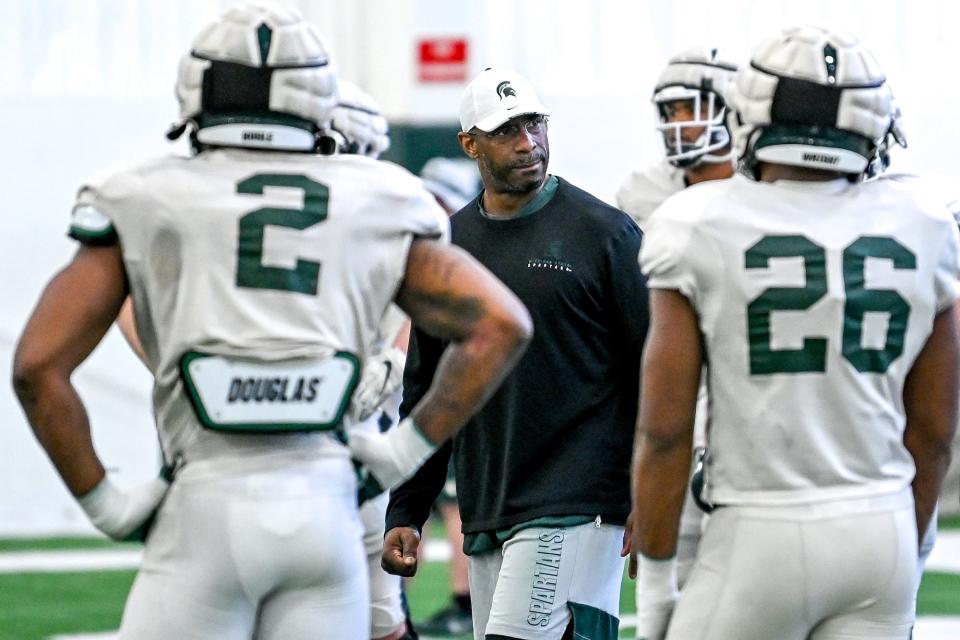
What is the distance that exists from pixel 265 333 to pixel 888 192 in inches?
46.7

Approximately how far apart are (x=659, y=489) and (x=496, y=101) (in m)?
1.76

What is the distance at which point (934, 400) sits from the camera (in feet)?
11.2

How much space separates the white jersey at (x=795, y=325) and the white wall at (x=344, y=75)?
798 centimetres

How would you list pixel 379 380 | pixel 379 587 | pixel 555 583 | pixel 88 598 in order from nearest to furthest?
pixel 555 583
pixel 379 380
pixel 379 587
pixel 88 598

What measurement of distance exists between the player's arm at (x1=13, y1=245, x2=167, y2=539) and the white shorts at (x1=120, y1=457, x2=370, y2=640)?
0.27 ft

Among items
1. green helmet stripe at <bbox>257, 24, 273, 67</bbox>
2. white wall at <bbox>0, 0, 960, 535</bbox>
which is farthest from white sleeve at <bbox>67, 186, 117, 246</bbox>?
white wall at <bbox>0, 0, 960, 535</bbox>

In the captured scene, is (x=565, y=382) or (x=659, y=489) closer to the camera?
(x=659, y=489)

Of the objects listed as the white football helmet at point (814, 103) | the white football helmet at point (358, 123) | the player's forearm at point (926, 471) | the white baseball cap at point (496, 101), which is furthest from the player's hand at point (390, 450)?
the white football helmet at point (358, 123)

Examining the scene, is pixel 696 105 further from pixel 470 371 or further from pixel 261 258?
pixel 261 258

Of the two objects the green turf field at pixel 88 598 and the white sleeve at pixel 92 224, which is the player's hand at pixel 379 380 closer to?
the white sleeve at pixel 92 224

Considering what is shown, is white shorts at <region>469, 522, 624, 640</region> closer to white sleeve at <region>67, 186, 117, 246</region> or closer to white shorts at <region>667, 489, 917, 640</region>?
white shorts at <region>667, 489, 917, 640</region>

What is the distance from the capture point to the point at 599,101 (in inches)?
456

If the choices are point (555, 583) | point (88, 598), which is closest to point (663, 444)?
point (555, 583)

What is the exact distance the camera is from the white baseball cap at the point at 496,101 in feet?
15.6
